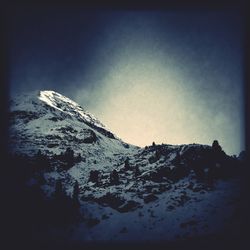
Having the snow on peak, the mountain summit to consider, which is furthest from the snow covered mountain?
the snow on peak

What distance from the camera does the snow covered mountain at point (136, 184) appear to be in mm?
70500

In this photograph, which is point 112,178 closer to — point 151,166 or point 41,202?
point 151,166

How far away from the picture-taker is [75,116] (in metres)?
163

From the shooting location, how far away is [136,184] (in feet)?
299

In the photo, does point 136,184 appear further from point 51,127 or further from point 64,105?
point 64,105

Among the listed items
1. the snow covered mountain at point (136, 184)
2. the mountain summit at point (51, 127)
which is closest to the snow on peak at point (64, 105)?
the mountain summit at point (51, 127)

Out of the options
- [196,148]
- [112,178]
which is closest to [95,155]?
[112,178]

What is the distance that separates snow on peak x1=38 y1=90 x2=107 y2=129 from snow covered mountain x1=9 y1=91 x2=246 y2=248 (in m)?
32.3

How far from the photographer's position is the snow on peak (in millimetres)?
167500

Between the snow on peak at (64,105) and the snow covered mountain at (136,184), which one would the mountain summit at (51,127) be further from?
the snow covered mountain at (136,184)

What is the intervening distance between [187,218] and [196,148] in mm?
31444

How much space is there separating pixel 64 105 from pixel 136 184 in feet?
308

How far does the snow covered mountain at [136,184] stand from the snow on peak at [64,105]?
1272 inches

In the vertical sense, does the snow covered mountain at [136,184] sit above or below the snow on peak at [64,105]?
below
